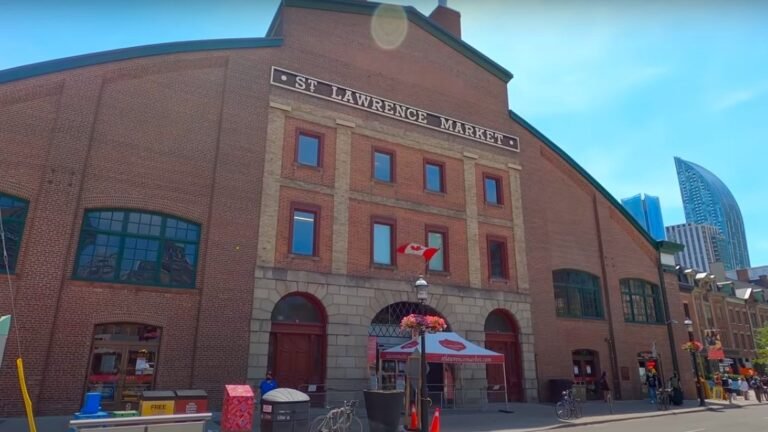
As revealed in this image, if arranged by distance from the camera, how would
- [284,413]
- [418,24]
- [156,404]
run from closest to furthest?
[284,413] < [156,404] < [418,24]

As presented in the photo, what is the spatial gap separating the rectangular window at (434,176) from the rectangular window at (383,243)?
3538 mm

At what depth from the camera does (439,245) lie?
24.7 meters

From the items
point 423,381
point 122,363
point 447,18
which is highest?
point 447,18

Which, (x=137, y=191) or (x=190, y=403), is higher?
(x=137, y=191)

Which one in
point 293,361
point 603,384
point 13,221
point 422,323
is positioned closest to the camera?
point 422,323

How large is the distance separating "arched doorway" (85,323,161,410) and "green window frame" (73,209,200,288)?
172 centimetres

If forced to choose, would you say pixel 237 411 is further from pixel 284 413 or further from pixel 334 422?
pixel 334 422

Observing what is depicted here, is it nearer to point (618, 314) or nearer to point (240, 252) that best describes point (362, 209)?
point (240, 252)

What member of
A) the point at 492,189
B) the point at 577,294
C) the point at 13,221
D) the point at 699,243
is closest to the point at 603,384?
the point at 577,294

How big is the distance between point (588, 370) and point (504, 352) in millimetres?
6658

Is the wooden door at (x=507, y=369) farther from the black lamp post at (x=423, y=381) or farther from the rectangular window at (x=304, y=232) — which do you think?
the rectangular window at (x=304, y=232)

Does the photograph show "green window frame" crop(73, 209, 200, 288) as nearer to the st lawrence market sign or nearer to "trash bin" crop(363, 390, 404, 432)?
the st lawrence market sign

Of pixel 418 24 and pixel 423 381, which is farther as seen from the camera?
pixel 418 24

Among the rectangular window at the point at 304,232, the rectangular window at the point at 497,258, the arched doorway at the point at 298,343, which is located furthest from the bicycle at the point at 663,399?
the rectangular window at the point at 304,232
